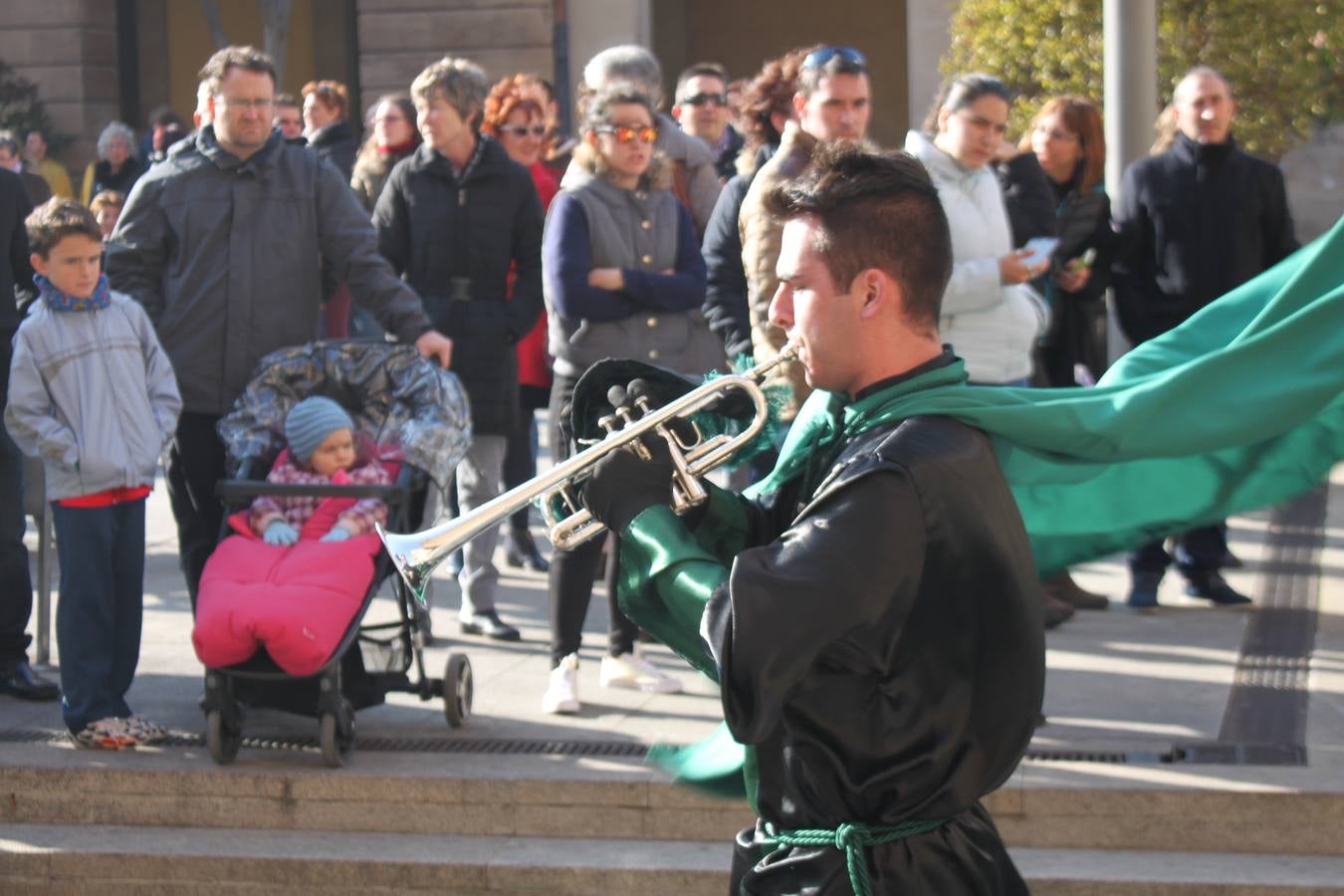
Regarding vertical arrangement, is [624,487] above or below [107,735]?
above

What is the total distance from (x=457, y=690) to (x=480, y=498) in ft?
5.00

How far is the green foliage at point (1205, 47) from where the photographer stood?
41.8 ft

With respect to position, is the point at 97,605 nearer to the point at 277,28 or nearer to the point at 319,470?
the point at 319,470

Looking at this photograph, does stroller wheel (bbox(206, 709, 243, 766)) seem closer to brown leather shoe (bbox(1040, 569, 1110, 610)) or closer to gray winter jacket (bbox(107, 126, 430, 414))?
gray winter jacket (bbox(107, 126, 430, 414))

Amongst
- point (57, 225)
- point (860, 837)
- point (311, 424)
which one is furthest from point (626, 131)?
point (860, 837)

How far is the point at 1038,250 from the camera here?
684cm

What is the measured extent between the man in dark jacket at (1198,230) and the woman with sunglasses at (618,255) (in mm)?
1945

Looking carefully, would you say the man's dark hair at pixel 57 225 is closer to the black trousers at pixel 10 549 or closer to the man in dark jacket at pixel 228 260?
the man in dark jacket at pixel 228 260

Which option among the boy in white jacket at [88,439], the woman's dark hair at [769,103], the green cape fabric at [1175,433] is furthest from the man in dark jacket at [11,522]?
the green cape fabric at [1175,433]

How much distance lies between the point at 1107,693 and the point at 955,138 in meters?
1.89

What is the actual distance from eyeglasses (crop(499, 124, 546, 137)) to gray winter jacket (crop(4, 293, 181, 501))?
3322 mm

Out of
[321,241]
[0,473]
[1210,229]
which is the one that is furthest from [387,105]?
[1210,229]

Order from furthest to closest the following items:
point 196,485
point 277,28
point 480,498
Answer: point 277,28 → point 480,498 → point 196,485

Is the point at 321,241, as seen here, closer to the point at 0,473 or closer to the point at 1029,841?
the point at 0,473
